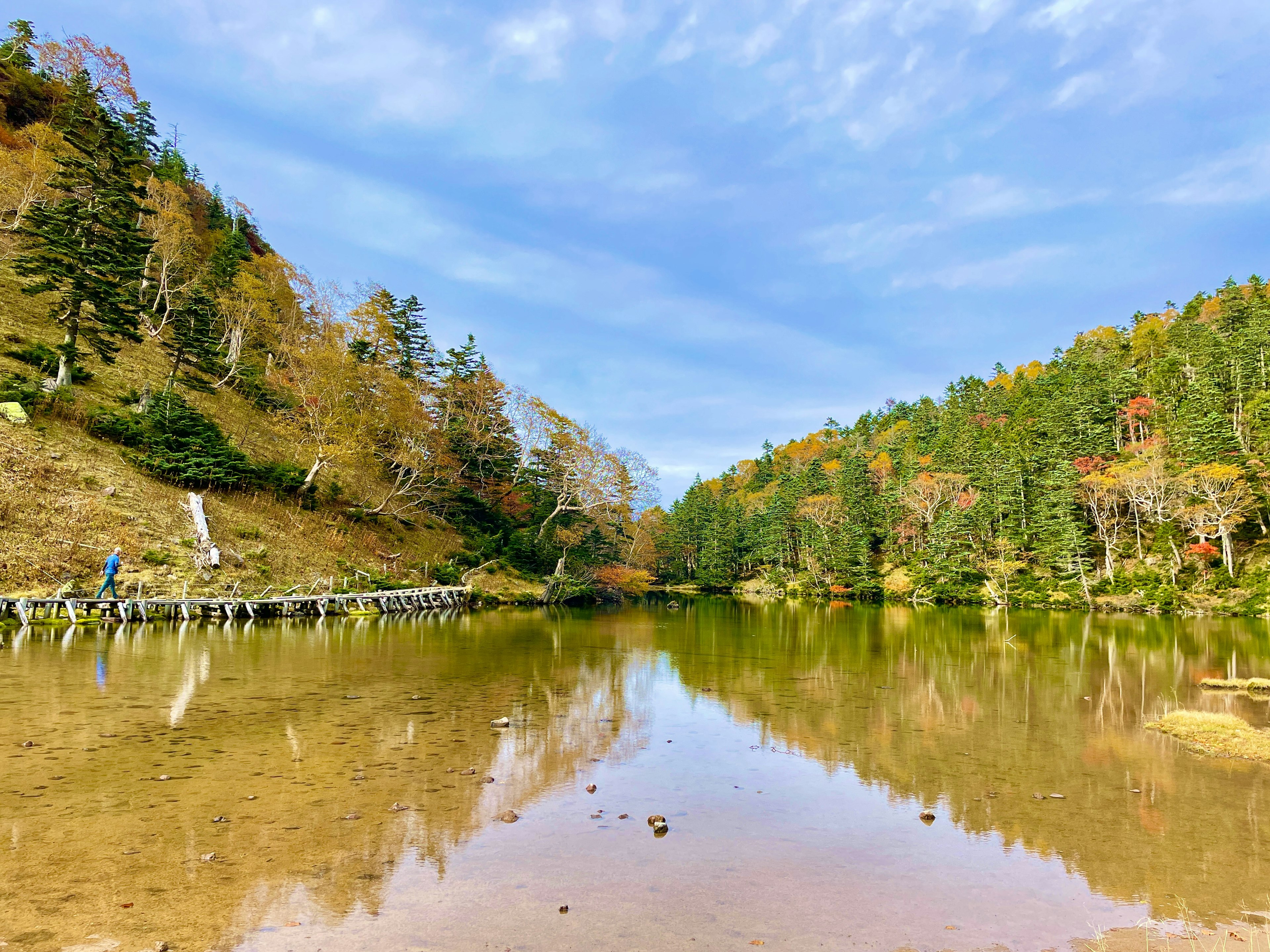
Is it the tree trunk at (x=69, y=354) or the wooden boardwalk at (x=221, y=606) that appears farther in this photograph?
the tree trunk at (x=69, y=354)

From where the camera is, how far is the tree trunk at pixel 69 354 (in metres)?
28.8

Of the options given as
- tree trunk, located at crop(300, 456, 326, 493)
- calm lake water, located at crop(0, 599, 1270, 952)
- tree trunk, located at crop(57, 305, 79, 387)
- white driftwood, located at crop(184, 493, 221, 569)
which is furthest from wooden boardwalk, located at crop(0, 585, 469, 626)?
tree trunk, located at crop(57, 305, 79, 387)

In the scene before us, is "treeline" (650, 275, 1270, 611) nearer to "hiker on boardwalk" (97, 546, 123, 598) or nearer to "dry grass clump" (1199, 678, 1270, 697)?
"dry grass clump" (1199, 678, 1270, 697)

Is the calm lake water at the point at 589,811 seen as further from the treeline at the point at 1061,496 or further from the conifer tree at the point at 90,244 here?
the treeline at the point at 1061,496

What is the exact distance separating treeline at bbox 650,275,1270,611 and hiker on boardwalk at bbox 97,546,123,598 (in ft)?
171

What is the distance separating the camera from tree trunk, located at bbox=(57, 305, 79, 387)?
94.4ft

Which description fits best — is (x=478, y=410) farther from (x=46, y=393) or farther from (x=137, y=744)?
(x=137, y=744)

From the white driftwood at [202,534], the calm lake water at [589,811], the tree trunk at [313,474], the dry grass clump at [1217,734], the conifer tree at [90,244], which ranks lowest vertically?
the calm lake water at [589,811]

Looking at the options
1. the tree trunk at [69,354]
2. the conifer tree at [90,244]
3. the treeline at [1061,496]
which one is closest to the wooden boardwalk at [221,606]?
the tree trunk at [69,354]

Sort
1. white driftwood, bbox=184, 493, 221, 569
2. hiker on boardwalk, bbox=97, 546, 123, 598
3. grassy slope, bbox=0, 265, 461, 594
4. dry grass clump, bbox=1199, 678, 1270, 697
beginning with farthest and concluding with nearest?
1. white driftwood, bbox=184, 493, 221, 569
2. grassy slope, bbox=0, 265, 461, 594
3. hiker on boardwalk, bbox=97, 546, 123, 598
4. dry grass clump, bbox=1199, 678, 1270, 697

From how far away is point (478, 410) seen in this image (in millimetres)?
47062

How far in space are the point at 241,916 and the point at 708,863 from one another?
370 centimetres

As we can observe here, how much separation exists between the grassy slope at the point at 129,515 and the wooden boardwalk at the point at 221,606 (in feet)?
2.87

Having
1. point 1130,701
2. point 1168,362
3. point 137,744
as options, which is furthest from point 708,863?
point 1168,362
